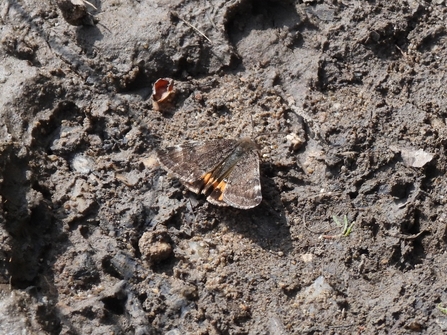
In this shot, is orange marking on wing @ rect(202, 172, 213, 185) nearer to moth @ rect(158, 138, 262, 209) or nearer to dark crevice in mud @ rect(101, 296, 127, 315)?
moth @ rect(158, 138, 262, 209)

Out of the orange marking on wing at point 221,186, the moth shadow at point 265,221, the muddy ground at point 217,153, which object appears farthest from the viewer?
the orange marking on wing at point 221,186

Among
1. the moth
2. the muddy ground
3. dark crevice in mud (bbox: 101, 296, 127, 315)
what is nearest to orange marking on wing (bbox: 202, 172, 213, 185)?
the moth

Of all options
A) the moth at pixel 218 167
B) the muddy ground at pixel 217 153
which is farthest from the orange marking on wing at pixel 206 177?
the muddy ground at pixel 217 153

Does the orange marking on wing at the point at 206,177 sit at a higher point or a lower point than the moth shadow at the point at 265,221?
higher

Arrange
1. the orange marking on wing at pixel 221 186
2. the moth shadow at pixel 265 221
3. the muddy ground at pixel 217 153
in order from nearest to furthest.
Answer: the muddy ground at pixel 217 153
the moth shadow at pixel 265 221
the orange marking on wing at pixel 221 186

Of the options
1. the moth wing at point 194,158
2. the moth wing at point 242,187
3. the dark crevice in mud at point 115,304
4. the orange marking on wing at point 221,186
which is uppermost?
the moth wing at point 194,158

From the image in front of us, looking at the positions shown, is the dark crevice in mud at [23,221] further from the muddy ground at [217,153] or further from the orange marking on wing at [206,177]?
the orange marking on wing at [206,177]

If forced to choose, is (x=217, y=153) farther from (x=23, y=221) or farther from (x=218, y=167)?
(x=23, y=221)
